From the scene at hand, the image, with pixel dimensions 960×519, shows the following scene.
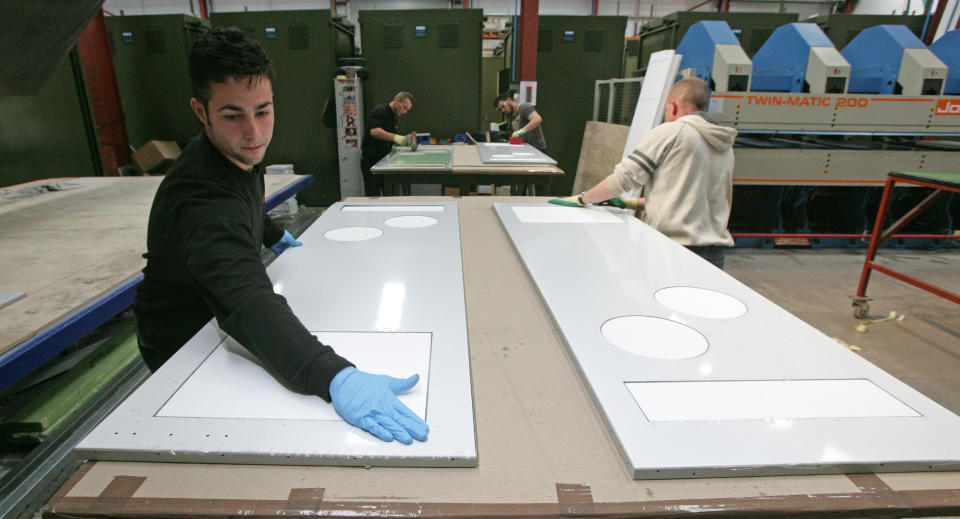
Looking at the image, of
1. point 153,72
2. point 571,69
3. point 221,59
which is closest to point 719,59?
point 571,69

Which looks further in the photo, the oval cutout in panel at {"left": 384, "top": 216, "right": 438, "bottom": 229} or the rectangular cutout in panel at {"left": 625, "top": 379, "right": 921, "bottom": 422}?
the oval cutout in panel at {"left": 384, "top": 216, "right": 438, "bottom": 229}

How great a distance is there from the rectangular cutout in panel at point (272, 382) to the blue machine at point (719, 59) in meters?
3.48

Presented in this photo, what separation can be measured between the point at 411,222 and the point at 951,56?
16.4 feet

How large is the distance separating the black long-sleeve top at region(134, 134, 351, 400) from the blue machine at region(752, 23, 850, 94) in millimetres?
4174

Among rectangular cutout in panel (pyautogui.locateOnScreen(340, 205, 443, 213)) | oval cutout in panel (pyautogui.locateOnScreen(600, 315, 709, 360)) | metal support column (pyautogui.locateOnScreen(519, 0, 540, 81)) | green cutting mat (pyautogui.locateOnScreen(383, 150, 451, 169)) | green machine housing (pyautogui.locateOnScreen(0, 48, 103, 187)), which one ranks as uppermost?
metal support column (pyautogui.locateOnScreen(519, 0, 540, 81))

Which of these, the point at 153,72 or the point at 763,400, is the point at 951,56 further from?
the point at 153,72

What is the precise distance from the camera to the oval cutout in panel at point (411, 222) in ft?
5.74

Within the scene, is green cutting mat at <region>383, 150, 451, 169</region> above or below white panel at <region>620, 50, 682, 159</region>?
below

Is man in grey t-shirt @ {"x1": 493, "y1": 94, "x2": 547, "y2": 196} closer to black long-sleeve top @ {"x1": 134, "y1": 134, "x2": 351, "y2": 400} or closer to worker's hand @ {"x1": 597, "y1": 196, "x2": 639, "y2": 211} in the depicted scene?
worker's hand @ {"x1": 597, "y1": 196, "x2": 639, "y2": 211}

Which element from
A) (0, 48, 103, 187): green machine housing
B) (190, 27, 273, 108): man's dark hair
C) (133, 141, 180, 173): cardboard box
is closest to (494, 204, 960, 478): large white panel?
(190, 27, 273, 108): man's dark hair

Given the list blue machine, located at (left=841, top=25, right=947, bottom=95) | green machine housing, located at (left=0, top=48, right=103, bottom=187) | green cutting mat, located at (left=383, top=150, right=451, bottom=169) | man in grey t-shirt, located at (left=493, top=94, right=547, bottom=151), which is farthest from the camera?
man in grey t-shirt, located at (left=493, top=94, right=547, bottom=151)

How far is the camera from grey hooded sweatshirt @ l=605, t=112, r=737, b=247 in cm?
193

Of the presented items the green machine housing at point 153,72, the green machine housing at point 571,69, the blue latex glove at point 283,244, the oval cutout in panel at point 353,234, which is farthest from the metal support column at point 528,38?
the blue latex glove at point 283,244

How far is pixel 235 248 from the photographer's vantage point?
0.82 meters
